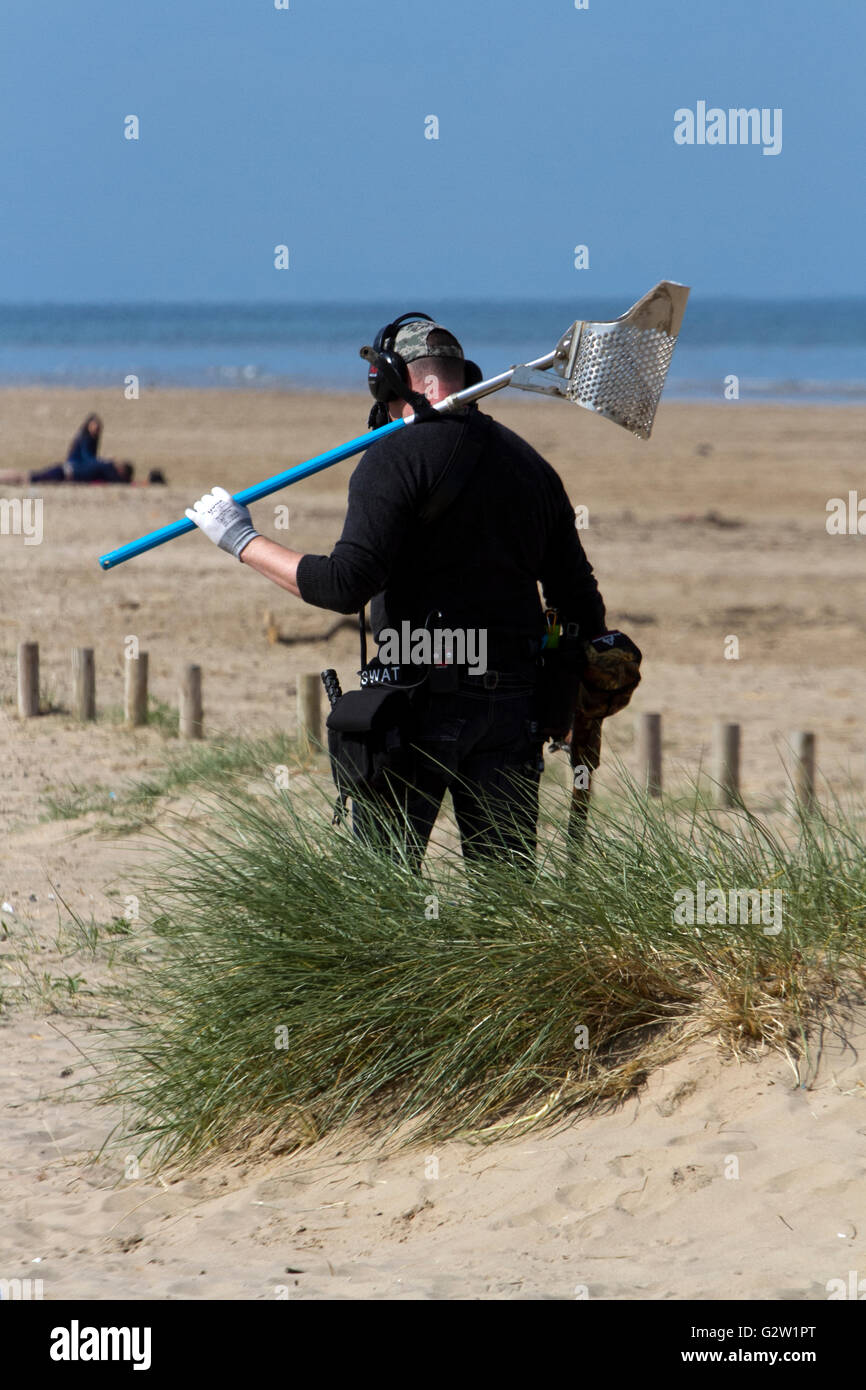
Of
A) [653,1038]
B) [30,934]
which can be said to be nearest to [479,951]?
[653,1038]

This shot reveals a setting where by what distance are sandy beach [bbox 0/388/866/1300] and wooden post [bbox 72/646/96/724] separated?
0.54ft

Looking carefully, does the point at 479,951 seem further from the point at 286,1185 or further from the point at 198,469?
the point at 198,469

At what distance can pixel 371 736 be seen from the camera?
12.1 ft

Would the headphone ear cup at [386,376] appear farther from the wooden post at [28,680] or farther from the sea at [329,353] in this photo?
the sea at [329,353]

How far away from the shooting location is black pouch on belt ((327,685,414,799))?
3.66 metres

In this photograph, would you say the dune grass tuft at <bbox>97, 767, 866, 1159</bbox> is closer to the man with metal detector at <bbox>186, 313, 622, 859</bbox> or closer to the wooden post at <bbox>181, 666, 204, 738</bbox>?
the man with metal detector at <bbox>186, 313, 622, 859</bbox>

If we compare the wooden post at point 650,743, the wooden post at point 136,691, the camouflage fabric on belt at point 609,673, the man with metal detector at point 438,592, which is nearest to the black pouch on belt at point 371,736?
the man with metal detector at point 438,592

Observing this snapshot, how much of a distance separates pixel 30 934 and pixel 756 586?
9218 millimetres

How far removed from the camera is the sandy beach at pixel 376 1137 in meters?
2.91

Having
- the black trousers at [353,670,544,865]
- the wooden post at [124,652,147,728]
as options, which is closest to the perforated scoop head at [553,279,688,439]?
the black trousers at [353,670,544,865]

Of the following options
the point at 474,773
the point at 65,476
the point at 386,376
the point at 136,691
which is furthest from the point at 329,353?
the point at 474,773

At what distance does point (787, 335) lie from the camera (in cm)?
7700

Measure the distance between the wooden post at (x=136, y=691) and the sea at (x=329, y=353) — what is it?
14.5m

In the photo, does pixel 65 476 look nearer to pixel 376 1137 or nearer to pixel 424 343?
pixel 424 343
